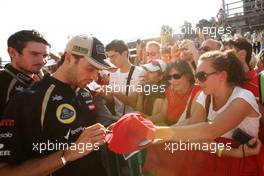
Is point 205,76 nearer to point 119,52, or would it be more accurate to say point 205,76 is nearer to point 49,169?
point 49,169

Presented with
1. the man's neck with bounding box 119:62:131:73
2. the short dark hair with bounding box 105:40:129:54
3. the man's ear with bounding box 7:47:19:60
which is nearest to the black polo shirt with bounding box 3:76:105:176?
the man's ear with bounding box 7:47:19:60

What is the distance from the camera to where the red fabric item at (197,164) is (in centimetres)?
275

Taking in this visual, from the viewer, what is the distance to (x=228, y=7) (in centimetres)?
2059

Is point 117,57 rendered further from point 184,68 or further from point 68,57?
point 68,57

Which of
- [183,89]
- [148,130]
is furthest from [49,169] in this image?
[183,89]

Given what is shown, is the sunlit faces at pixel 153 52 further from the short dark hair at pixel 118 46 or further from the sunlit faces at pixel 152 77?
the sunlit faces at pixel 152 77

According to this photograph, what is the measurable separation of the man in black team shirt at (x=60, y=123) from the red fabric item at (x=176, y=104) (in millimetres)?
1456

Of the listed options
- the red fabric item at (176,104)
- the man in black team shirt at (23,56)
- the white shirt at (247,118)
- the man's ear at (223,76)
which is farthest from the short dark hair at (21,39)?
the white shirt at (247,118)

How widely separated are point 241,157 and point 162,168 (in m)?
0.84

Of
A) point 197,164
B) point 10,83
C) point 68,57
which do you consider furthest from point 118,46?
point 68,57

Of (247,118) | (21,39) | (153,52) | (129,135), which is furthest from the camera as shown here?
(153,52)

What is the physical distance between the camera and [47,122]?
2.16 metres

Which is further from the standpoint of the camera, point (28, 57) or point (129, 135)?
point (28, 57)

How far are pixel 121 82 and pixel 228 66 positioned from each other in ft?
6.09
